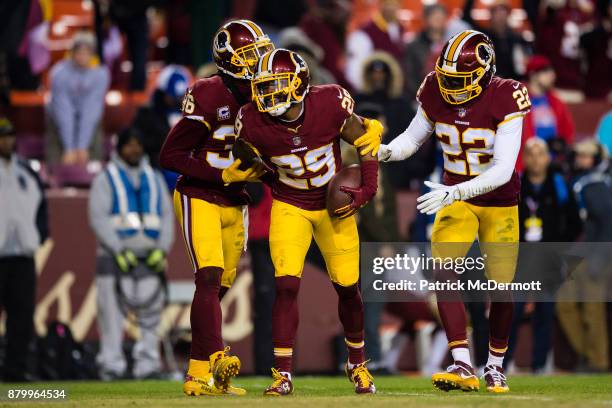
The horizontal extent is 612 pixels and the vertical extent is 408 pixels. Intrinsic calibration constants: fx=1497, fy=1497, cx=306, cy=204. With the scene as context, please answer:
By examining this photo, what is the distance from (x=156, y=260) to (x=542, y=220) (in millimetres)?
3255

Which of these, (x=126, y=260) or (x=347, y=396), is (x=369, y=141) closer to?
(x=347, y=396)

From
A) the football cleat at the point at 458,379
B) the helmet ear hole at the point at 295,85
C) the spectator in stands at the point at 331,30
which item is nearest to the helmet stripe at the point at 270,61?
the helmet ear hole at the point at 295,85

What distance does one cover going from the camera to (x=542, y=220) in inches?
488

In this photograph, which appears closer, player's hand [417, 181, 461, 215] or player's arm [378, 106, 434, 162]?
player's hand [417, 181, 461, 215]

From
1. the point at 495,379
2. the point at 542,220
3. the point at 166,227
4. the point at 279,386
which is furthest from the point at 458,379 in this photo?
the point at 166,227

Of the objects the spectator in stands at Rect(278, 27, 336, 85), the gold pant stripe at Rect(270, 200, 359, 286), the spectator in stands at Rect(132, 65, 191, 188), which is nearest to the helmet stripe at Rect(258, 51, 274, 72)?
the gold pant stripe at Rect(270, 200, 359, 286)

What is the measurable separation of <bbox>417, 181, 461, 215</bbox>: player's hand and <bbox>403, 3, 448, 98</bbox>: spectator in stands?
21.2 ft

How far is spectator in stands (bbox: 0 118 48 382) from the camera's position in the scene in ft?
40.6

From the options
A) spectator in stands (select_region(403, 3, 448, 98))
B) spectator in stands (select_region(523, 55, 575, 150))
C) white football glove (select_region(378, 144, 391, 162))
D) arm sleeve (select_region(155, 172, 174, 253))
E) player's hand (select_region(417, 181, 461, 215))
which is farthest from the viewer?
spectator in stands (select_region(403, 3, 448, 98))

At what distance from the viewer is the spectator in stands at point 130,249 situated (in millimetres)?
12656

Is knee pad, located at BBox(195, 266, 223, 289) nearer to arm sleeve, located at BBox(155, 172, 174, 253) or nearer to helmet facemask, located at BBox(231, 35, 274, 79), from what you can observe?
helmet facemask, located at BBox(231, 35, 274, 79)

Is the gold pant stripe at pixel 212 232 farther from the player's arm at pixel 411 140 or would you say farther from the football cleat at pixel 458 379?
the football cleat at pixel 458 379

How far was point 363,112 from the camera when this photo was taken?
40.9ft

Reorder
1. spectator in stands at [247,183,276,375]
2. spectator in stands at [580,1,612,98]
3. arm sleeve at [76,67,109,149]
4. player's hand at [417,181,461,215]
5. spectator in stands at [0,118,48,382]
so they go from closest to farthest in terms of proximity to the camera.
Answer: player's hand at [417,181,461,215], spectator in stands at [0,118,48,382], spectator in stands at [247,183,276,375], arm sleeve at [76,67,109,149], spectator in stands at [580,1,612,98]
